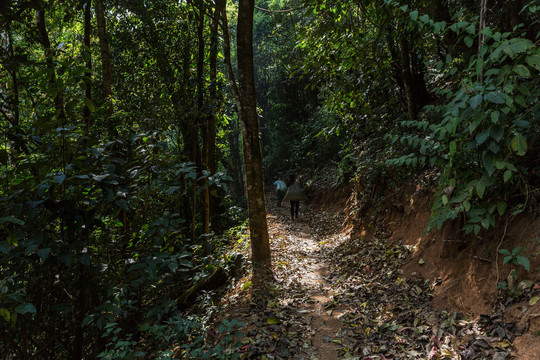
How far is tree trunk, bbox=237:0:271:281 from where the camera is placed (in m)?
5.06

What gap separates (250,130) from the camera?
517 cm

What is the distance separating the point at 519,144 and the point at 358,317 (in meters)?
2.72

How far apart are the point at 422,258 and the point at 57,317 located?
15.9ft

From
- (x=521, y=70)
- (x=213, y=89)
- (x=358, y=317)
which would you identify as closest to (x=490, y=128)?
(x=521, y=70)

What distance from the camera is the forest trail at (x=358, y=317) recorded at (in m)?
2.97

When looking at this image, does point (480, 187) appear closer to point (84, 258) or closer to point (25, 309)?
point (84, 258)

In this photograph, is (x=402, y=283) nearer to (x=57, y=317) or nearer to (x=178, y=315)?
(x=178, y=315)

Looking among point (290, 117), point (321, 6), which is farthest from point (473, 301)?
point (290, 117)

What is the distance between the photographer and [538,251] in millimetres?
2830

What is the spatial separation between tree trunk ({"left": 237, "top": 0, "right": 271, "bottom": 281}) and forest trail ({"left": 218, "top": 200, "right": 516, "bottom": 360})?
2.47 feet

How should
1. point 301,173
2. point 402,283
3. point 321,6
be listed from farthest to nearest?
point 301,173 < point 321,6 < point 402,283

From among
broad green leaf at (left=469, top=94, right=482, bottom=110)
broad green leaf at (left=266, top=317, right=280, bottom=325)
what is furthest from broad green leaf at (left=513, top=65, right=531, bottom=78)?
broad green leaf at (left=266, top=317, right=280, bottom=325)

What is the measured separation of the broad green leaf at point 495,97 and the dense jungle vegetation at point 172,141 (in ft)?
0.04

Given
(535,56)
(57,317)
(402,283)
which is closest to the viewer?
(535,56)
